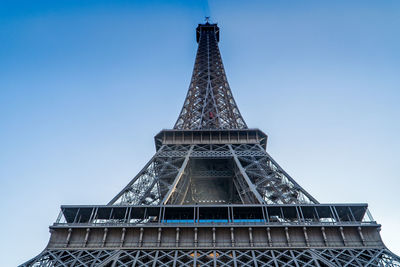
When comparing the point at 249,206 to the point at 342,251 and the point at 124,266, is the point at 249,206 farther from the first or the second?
the point at 124,266

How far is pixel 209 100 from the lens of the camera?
38.4 metres

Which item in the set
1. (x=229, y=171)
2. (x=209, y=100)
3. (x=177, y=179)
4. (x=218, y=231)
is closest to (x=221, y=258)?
(x=218, y=231)

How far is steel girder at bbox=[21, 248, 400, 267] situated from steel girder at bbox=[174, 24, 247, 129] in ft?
58.4

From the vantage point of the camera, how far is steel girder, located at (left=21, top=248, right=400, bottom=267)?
1509cm

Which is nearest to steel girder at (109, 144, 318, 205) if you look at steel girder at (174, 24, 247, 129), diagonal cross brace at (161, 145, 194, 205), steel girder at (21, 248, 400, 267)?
diagonal cross brace at (161, 145, 194, 205)

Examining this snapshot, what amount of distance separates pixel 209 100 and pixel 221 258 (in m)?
24.6

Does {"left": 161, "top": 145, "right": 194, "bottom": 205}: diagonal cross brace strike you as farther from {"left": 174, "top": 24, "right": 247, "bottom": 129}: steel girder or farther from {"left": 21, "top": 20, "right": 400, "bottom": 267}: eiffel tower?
{"left": 174, "top": 24, "right": 247, "bottom": 129}: steel girder

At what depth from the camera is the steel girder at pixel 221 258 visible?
594 inches

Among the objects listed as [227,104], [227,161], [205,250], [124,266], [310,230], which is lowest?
[124,266]

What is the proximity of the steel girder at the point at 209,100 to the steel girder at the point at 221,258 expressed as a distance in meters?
17.8

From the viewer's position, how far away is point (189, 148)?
29078mm

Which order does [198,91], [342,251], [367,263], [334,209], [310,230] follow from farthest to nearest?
[198,91], [334,209], [310,230], [342,251], [367,263]

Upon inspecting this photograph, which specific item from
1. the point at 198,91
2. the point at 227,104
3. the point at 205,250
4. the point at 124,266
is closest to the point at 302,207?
the point at 205,250

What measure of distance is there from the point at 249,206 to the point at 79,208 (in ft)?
32.5
